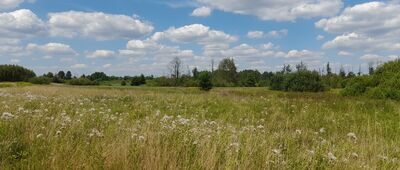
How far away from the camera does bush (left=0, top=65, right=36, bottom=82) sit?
348 ft

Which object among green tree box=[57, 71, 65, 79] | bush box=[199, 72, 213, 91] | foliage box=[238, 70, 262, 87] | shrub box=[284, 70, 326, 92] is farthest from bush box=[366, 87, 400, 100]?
green tree box=[57, 71, 65, 79]

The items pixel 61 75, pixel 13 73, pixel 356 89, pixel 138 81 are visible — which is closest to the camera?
pixel 356 89

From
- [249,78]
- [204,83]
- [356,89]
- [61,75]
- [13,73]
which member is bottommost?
[356,89]

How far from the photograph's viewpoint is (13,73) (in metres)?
109

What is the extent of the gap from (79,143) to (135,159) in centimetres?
108

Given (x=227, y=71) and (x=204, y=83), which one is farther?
(x=227, y=71)

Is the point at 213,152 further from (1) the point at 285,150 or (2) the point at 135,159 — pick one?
(1) the point at 285,150

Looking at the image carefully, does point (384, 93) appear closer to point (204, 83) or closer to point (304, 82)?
point (304, 82)

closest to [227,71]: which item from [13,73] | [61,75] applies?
[61,75]

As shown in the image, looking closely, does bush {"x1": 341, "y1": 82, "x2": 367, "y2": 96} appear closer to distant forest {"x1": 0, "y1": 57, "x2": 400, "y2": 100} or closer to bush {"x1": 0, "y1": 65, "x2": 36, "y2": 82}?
distant forest {"x1": 0, "y1": 57, "x2": 400, "y2": 100}

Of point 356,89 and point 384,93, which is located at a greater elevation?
point 356,89

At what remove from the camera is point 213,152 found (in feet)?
15.6

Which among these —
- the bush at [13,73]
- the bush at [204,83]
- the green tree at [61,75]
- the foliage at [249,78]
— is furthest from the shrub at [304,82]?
the green tree at [61,75]

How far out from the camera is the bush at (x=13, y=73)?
106069mm
